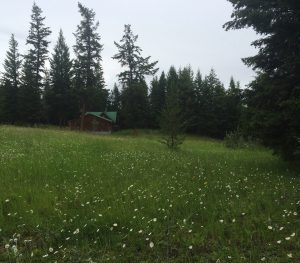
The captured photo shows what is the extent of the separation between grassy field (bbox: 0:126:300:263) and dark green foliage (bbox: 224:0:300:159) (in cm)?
160

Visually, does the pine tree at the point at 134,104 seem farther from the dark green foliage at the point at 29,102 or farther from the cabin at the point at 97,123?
the dark green foliage at the point at 29,102

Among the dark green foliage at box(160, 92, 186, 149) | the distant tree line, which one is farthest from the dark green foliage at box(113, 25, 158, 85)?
the dark green foliage at box(160, 92, 186, 149)

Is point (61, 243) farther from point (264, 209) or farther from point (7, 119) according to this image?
point (7, 119)

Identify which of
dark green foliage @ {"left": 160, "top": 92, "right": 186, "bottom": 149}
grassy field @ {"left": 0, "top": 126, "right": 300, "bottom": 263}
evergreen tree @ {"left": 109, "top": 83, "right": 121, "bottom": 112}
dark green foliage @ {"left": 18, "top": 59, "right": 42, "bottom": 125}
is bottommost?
grassy field @ {"left": 0, "top": 126, "right": 300, "bottom": 263}

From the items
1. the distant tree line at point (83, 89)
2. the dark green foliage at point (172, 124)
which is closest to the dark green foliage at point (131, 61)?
the distant tree line at point (83, 89)

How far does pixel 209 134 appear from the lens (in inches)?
2724

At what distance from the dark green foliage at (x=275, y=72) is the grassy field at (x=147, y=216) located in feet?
5.26

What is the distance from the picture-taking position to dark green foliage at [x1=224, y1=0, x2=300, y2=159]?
1311 centimetres

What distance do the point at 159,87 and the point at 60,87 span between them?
21362 millimetres

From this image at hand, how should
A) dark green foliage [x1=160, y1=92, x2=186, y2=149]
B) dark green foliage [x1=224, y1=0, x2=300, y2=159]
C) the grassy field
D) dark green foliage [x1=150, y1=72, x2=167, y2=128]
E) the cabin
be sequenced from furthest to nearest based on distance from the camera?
dark green foliage [x1=150, y1=72, x2=167, y2=128] < the cabin < dark green foliage [x1=160, y1=92, x2=186, y2=149] < dark green foliage [x1=224, y1=0, x2=300, y2=159] < the grassy field

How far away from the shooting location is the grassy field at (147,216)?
21.7ft

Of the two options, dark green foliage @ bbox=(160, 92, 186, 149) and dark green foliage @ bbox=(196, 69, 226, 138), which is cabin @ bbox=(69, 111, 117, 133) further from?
dark green foliage @ bbox=(160, 92, 186, 149)

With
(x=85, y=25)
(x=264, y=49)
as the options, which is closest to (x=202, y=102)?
(x=85, y=25)

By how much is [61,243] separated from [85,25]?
5101 centimetres
